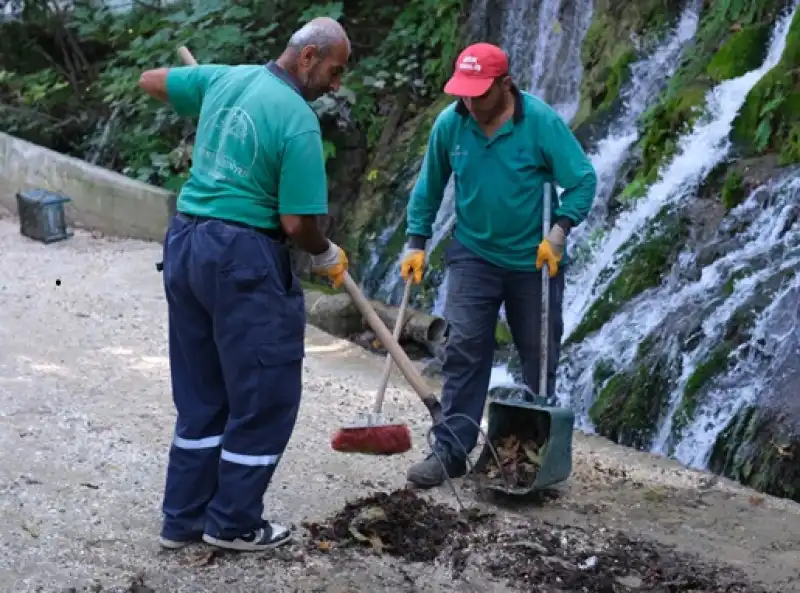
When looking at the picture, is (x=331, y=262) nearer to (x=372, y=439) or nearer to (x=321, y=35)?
(x=321, y=35)

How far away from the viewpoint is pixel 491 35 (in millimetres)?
11727

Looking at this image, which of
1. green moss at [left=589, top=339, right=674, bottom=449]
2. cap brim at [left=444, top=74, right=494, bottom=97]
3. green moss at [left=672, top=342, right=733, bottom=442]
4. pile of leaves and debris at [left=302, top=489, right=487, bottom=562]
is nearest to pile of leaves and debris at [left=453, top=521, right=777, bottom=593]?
pile of leaves and debris at [left=302, top=489, right=487, bottom=562]

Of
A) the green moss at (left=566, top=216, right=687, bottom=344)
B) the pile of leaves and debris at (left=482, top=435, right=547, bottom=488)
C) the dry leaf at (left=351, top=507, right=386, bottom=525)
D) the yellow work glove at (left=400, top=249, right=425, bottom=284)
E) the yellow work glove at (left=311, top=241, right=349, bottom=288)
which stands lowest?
the dry leaf at (left=351, top=507, right=386, bottom=525)

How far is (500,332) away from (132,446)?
147 inches

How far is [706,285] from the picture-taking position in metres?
7.20

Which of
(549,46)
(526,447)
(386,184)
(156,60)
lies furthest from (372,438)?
(156,60)

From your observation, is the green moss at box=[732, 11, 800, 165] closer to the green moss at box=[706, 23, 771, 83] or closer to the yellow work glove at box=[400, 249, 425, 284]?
the green moss at box=[706, 23, 771, 83]

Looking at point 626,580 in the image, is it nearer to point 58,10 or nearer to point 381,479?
point 381,479

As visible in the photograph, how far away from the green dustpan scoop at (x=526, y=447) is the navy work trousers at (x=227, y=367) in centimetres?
115

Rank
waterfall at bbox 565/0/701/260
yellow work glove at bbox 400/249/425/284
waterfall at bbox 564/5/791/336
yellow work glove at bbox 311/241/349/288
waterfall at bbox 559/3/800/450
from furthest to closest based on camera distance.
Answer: waterfall at bbox 565/0/701/260 → waterfall at bbox 564/5/791/336 → waterfall at bbox 559/3/800/450 → yellow work glove at bbox 400/249/425/284 → yellow work glove at bbox 311/241/349/288

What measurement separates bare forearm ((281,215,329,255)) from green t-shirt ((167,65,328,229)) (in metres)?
0.03

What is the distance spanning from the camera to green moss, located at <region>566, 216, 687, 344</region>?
7781 mm

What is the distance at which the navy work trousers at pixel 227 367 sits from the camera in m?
4.03

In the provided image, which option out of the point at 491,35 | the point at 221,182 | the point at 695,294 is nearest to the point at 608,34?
the point at 491,35
